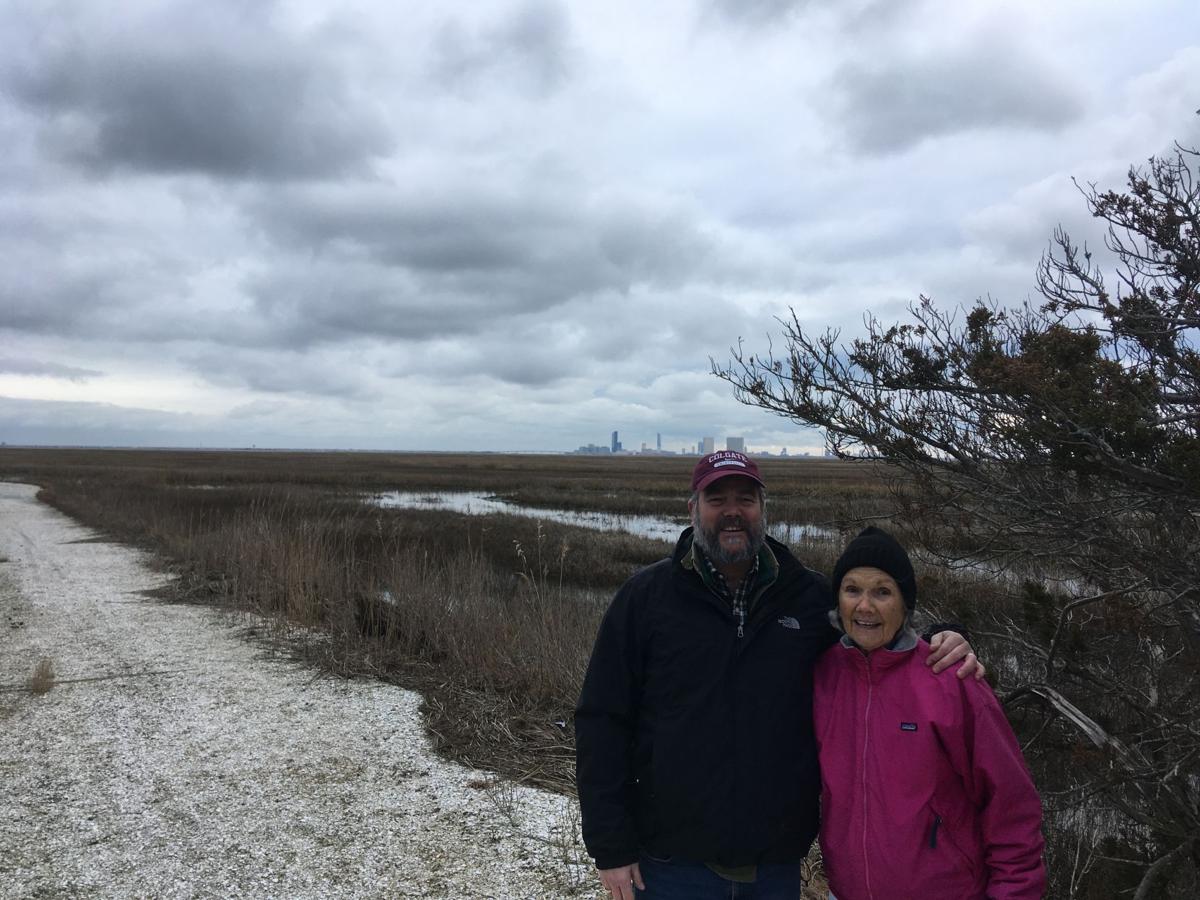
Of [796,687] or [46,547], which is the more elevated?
[796,687]

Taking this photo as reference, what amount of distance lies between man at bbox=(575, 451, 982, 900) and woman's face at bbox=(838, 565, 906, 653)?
0.41 feet

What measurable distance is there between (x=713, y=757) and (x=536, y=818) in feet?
9.54

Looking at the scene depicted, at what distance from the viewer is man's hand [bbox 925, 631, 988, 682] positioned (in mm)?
1844

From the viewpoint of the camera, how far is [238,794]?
4668 millimetres

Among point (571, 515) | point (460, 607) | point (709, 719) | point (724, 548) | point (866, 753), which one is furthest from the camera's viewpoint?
point (571, 515)

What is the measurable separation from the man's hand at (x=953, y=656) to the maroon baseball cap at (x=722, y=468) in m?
0.64

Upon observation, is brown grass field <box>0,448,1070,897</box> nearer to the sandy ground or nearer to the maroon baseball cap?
the sandy ground

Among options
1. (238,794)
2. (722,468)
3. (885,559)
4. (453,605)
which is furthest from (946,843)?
(453,605)

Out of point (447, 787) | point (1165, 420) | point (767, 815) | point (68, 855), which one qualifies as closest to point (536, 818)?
point (447, 787)

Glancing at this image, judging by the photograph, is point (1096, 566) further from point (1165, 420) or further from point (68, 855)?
point (68, 855)

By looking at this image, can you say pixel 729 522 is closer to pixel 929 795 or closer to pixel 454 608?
pixel 929 795

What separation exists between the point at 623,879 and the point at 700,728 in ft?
1.67

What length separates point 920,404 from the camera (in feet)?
15.4

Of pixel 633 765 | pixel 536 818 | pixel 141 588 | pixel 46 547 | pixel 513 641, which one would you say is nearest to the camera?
pixel 633 765
